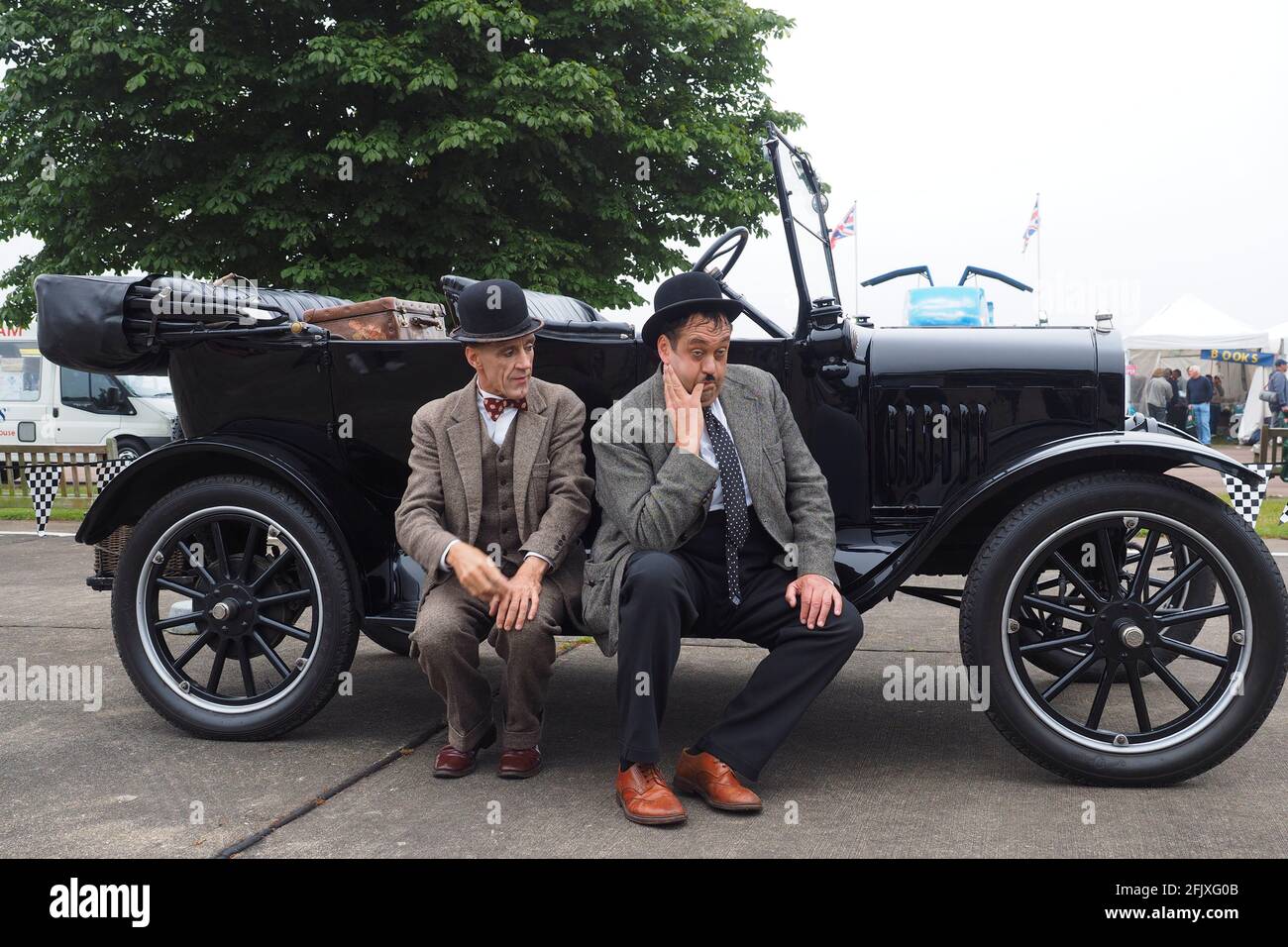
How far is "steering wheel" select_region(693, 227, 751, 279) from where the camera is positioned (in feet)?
12.1

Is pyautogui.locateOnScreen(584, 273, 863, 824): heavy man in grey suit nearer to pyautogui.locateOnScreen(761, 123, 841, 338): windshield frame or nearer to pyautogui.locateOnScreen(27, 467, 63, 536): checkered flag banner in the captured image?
pyautogui.locateOnScreen(761, 123, 841, 338): windshield frame

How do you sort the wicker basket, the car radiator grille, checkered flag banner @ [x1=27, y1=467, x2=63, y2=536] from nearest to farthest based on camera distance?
1. the car radiator grille
2. the wicker basket
3. checkered flag banner @ [x1=27, y1=467, x2=63, y2=536]

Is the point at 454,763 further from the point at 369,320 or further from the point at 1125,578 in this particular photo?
the point at 1125,578

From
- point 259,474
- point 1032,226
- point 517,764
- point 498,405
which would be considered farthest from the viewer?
point 1032,226

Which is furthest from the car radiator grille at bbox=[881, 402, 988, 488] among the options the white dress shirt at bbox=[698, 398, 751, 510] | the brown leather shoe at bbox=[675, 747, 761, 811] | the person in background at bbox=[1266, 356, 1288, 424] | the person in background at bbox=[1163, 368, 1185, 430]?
the person in background at bbox=[1163, 368, 1185, 430]

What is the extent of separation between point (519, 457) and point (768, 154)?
4.48ft

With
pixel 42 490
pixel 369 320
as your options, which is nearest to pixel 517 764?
pixel 369 320

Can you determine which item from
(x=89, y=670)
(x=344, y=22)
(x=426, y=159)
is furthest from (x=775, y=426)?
(x=344, y=22)

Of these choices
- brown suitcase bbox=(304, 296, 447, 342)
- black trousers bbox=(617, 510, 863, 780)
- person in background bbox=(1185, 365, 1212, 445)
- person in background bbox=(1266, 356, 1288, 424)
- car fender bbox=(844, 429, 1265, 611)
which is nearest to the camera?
black trousers bbox=(617, 510, 863, 780)

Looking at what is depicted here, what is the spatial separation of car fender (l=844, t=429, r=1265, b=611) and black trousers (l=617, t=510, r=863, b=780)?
22cm

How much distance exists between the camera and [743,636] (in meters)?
3.18

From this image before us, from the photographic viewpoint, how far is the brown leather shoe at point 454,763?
129 inches

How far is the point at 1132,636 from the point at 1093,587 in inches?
7.3
